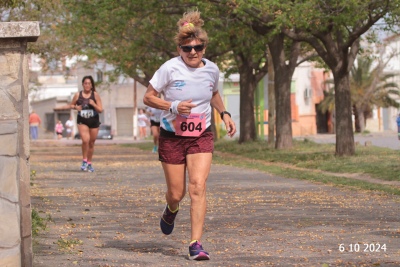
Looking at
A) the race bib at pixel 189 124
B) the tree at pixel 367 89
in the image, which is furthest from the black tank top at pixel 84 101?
the tree at pixel 367 89

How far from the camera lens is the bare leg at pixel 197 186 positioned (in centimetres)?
809

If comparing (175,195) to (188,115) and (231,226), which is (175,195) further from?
(231,226)

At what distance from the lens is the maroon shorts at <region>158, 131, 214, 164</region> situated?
825cm

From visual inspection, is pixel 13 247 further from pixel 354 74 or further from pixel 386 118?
pixel 386 118


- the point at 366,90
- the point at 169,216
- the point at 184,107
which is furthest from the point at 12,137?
the point at 366,90

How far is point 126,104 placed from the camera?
270 feet

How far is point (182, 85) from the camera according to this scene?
27.1ft

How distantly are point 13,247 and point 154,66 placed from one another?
3338 centimetres

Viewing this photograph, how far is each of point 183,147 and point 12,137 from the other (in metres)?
1.82

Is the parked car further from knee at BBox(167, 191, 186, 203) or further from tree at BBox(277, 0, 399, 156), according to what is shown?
knee at BBox(167, 191, 186, 203)

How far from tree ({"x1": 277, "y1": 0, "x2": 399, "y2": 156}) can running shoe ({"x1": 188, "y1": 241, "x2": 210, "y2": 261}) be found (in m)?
12.8

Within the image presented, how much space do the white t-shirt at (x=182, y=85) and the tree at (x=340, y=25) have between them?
473 inches

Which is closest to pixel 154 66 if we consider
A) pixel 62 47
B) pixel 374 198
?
pixel 62 47

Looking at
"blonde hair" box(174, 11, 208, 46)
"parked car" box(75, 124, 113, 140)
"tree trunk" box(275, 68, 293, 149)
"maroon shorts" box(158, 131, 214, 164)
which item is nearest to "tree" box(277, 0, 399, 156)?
"tree trunk" box(275, 68, 293, 149)
